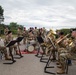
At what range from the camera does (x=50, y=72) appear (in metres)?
9.93

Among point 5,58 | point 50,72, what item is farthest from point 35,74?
point 5,58

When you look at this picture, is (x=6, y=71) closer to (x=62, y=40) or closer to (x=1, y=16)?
(x=62, y=40)

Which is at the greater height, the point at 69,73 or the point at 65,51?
the point at 65,51

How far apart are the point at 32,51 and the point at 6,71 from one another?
8005 millimetres

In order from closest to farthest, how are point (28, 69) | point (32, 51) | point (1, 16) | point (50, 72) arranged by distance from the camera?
point (50, 72)
point (28, 69)
point (32, 51)
point (1, 16)

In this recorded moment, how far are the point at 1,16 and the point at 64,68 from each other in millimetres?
92476

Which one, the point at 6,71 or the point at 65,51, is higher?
the point at 65,51

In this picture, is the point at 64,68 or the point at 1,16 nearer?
the point at 64,68

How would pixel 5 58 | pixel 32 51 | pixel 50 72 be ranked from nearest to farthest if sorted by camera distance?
pixel 50 72, pixel 5 58, pixel 32 51

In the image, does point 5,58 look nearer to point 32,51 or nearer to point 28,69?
point 28,69

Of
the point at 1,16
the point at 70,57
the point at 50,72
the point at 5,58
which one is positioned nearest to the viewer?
the point at 70,57

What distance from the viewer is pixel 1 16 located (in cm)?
10056

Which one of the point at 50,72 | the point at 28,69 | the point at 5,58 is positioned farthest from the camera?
the point at 5,58

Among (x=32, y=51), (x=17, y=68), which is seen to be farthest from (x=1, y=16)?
(x=17, y=68)
